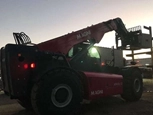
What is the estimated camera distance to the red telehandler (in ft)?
18.8

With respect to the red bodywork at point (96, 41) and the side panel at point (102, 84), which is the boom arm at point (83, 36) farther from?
the side panel at point (102, 84)

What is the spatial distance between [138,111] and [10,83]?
3.85 meters

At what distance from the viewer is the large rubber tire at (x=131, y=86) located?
28.2 ft

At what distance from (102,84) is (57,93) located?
1.84 m

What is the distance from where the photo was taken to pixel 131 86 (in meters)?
8.61

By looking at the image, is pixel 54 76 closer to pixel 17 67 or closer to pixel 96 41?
pixel 17 67

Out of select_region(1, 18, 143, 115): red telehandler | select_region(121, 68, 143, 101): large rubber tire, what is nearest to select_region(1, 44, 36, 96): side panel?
select_region(1, 18, 143, 115): red telehandler

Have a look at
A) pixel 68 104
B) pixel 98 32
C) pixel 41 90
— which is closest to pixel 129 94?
pixel 98 32

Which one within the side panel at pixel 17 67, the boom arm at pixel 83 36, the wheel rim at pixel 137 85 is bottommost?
the wheel rim at pixel 137 85

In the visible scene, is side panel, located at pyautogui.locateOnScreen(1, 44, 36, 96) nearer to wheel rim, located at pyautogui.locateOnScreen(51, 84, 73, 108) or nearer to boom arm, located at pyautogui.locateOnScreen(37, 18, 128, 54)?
wheel rim, located at pyautogui.locateOnScreen(51, 84, 73, 108)

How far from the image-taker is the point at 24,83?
Result: 19.5 feet

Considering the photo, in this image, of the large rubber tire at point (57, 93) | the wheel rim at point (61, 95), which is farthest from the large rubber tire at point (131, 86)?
the wheel rim at point (61, 95)

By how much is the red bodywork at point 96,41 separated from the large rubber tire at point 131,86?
67 cm

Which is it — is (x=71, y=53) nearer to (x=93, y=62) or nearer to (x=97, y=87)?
(x=93, y=62)
